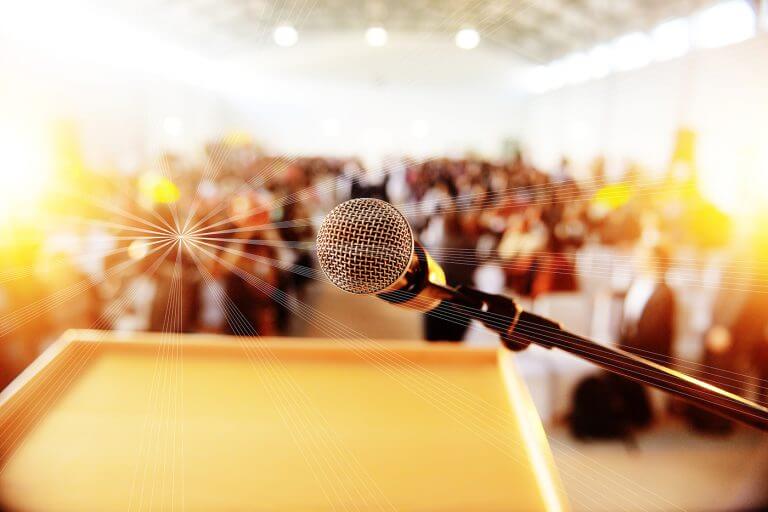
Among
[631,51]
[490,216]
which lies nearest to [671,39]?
[631,51]

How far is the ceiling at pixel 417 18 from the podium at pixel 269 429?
5661 millimetres

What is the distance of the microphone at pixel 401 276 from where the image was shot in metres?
0.47

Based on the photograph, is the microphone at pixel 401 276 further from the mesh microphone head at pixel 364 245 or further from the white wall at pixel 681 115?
the white wall at pixel 681 115

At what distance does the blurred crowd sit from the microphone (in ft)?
2.95

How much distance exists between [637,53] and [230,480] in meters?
9.59

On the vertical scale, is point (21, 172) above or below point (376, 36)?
below

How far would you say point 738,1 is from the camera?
225 inches

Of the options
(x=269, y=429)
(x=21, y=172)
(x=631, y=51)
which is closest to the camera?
(x=269, y=429)

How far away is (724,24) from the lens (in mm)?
5988

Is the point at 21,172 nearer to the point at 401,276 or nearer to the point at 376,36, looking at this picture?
the point at 401,276

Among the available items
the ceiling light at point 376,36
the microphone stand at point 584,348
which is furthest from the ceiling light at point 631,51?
the microphone stand at point 584,348

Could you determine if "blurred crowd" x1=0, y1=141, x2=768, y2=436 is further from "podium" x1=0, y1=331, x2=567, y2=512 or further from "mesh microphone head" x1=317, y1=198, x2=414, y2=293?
"mesh microphone head" x1=317, y1=198, x2=414, y2=293

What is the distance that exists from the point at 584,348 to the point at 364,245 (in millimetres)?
232

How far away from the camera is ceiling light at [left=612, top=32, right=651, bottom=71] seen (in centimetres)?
792
